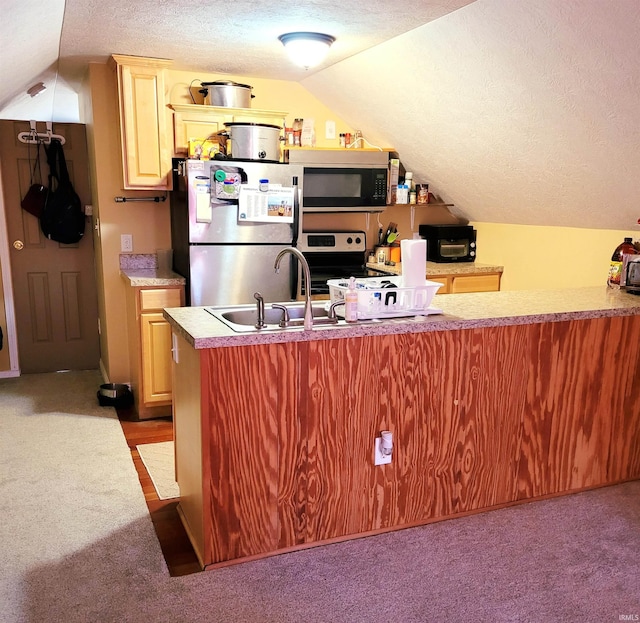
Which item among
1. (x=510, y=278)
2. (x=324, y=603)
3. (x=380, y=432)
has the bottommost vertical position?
(x=324, y=603)

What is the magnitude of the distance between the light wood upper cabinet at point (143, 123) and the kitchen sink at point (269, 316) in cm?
157

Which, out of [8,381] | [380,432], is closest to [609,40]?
[380,432]

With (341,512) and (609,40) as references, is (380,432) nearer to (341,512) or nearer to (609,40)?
(341,512)

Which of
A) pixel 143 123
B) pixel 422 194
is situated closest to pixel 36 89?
pixel 143 123

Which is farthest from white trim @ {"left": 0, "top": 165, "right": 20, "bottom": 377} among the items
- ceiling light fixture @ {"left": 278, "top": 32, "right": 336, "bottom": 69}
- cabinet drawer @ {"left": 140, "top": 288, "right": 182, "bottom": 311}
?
ceiling light fixture @ {"left": 278, "top": 32, "right": 336, "bottom": 69}

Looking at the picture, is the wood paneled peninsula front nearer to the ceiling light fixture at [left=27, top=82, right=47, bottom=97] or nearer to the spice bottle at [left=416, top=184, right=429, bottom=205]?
the spice bottle at [left=416, top=184, right=429, bottom=205]

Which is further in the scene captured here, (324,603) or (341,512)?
(341,512)

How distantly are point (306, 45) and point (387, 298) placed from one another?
1513mm

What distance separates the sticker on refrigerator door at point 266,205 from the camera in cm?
370

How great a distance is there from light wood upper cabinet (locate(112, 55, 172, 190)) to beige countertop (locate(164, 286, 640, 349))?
1.43m

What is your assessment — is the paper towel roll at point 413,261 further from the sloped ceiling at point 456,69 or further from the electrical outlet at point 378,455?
the sloped ceiling at point 456,69

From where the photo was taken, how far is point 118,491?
9.48 feet

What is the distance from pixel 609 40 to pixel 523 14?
35 centimetres

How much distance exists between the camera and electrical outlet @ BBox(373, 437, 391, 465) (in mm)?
2457
